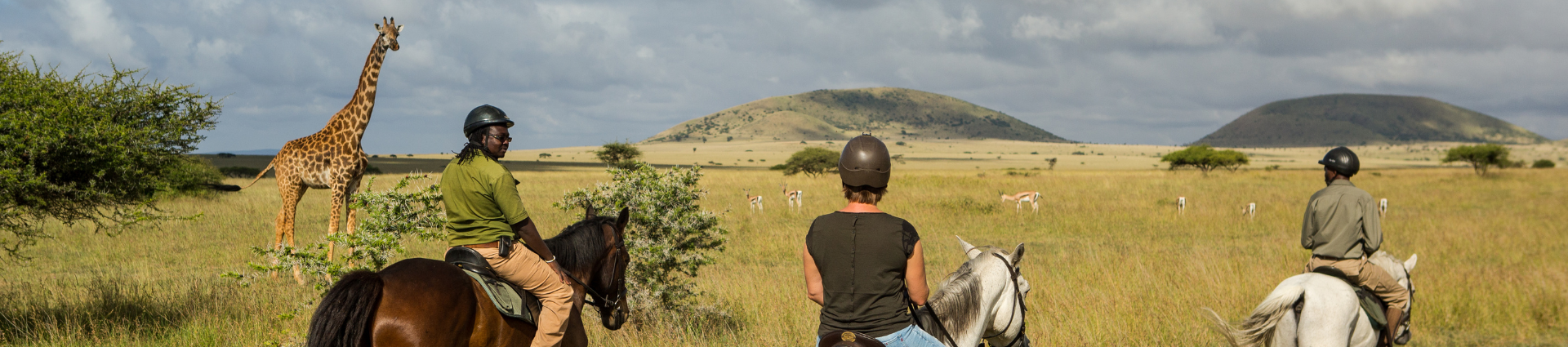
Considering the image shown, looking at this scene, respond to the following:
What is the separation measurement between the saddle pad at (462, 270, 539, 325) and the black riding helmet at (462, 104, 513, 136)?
31.4 inches

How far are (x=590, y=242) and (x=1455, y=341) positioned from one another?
28.5 feet

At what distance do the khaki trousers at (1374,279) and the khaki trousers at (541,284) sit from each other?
5.54 m

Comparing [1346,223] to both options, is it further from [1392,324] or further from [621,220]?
[621,220]

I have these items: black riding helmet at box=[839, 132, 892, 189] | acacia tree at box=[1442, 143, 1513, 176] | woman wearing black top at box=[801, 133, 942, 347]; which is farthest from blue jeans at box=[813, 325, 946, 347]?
acacia tree at box=[1442, 143, 1513, 176]

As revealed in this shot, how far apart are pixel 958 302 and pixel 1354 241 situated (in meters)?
3.91

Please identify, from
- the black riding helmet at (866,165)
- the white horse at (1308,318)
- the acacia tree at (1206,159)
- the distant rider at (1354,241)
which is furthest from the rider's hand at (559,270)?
the acacia tree at (1206,159)

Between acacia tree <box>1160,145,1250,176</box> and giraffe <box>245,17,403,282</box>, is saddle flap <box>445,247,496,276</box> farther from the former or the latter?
acacia tree <box>1160,145,1250,176</box>

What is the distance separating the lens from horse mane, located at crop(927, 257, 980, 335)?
3.46 m

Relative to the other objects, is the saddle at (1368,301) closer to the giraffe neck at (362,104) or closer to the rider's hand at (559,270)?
the rider's hand at (559,270)

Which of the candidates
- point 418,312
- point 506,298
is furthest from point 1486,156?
point 418,312

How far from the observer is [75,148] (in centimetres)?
611

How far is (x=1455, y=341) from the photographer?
7316 millimetres

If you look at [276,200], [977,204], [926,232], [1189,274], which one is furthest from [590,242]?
[276,200]

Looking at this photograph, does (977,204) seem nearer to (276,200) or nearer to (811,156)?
(276,200)
